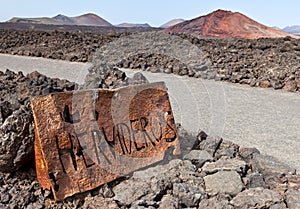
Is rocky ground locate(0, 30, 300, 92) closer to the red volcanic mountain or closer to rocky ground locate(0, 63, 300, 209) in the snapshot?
rocky ground locate(0, 63, 300, 209)

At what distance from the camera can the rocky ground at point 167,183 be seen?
2.85 meters

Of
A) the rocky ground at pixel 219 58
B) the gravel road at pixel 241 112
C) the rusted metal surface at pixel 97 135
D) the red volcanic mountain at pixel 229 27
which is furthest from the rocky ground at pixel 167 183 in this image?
the red volcanic mountain at pixel 229 27

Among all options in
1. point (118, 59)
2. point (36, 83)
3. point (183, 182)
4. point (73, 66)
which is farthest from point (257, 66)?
point (183, 182)

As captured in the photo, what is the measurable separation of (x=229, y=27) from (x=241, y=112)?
1770 centimetres

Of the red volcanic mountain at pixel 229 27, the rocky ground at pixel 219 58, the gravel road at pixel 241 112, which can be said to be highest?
the red volcanic mountain at pixel 229 27

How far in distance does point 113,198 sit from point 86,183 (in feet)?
0.71

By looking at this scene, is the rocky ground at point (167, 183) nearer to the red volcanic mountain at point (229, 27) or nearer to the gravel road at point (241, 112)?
the gravel road at point (241, 112)

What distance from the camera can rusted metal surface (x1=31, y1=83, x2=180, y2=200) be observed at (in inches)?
112

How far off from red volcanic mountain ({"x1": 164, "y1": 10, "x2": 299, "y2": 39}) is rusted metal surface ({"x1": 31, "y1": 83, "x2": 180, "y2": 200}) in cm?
1841

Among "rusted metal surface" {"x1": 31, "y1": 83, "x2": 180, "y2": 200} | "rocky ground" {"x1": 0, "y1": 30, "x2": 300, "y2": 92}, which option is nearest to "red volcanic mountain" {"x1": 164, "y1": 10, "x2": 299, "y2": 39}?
"rocky ground" {"x1": 0, "y1": 30, "x2": 300, "y2": 92}

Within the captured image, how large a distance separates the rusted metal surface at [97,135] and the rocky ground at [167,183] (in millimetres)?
99

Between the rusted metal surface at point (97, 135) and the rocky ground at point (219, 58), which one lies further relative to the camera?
the rocky ground at point (219, 58)

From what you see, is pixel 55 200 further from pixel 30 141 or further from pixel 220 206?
pixel 220 206

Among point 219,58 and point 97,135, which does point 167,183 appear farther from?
point 219,58
